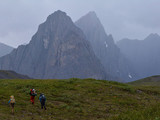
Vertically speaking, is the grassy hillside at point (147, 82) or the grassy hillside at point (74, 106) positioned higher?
the grassy hillside at point (147, 82)

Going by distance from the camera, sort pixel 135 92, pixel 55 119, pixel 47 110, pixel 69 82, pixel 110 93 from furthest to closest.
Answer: pixel 69 82 → pixel 135 92 → pixel 110 93 → pixel 47 110 → pixel 55 119

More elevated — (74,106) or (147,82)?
(147,82)

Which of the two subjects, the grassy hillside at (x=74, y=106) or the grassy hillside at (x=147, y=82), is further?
the grassy hillside at (x=147, y=82)

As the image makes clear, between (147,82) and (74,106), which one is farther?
(147,82)

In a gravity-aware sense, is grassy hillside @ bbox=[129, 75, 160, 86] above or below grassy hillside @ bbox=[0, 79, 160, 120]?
above

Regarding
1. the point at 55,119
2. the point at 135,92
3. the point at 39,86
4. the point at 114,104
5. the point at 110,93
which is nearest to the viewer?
the point at 55,119

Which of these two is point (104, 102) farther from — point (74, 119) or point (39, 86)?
point (39, 86)

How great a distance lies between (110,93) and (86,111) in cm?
1186

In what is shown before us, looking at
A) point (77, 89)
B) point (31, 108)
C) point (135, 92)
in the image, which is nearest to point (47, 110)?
point (31, 108)

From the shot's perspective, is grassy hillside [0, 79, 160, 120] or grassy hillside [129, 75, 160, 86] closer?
grassy hillside [0, 79, 160, 120]

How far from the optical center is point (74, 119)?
1703 cm

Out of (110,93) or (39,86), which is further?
(39,86)

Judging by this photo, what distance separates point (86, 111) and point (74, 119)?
3.47 metres

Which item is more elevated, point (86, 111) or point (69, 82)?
point (69, 82)
